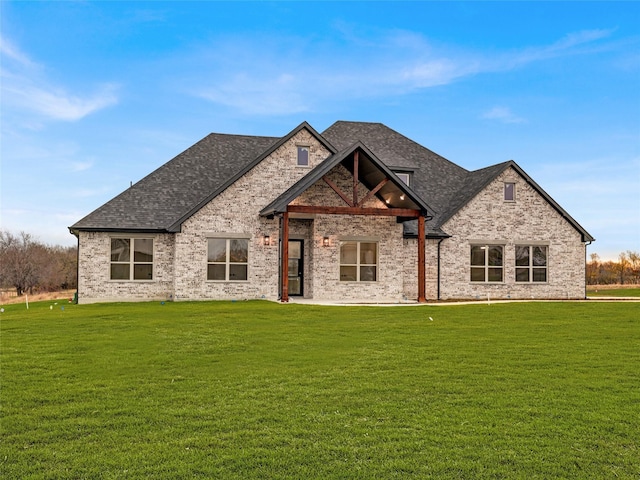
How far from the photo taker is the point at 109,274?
70.6 ft

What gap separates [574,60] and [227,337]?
61.4 feet

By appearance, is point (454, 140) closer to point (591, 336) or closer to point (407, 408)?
point (591, 336)

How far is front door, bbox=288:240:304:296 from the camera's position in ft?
74.5

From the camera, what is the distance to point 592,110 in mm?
23844

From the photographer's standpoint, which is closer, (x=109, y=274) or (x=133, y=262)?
(x=109, y=274)

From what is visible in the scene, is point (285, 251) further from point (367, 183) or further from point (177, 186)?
point (177, 186)

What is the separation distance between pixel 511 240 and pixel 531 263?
148cm

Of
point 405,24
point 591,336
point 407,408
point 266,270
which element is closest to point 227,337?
point 407,408

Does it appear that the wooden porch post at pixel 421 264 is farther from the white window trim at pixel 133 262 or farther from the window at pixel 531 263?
the white window trim at pixel 133 262

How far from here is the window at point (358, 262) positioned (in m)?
22.1

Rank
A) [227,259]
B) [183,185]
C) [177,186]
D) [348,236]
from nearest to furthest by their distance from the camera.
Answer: [227,259]
[348,236]
[177,186]
[183,185]

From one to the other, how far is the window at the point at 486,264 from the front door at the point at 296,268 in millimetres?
7655

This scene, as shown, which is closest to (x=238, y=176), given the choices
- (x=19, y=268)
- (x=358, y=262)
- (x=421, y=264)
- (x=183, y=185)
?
(x=183, y=185)

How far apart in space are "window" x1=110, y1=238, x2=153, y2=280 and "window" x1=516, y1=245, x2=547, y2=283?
15930 mm
